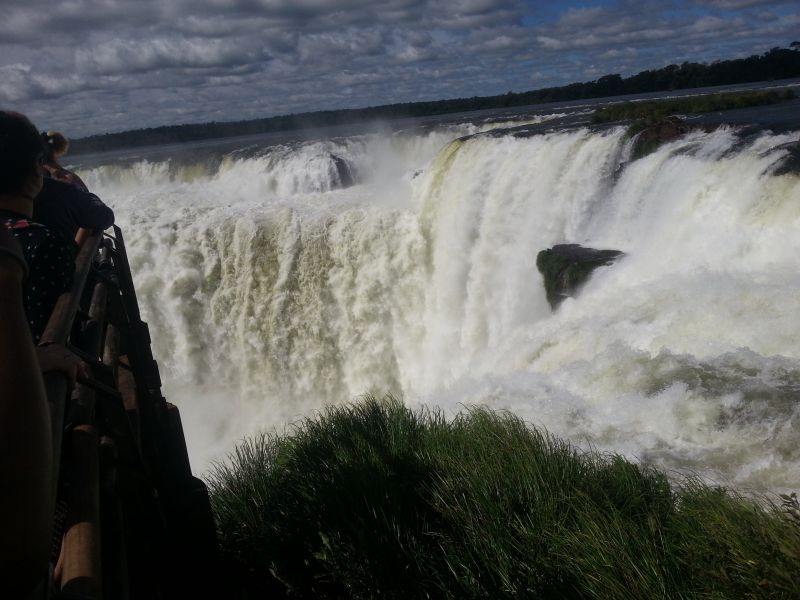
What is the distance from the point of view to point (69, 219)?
313 cm

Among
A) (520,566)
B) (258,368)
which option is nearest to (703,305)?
(520,566)

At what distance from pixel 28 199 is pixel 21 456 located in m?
0.76

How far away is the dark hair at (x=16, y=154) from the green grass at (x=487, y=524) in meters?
1.96

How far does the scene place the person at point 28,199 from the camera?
1474 millimetres

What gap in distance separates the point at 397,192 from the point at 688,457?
42.8 ft

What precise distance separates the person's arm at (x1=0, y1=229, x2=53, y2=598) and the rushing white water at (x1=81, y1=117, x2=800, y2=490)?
407 cm

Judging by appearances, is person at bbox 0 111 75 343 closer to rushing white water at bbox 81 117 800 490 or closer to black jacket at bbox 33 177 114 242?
black jacket at bbox 33 177 114 242

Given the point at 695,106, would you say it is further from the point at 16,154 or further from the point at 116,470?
the point at 16,154

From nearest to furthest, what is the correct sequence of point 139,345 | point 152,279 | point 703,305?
point 139,345, point 703,305, point 152,279

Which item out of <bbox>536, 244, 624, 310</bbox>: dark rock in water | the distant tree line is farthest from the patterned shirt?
the distant tree line

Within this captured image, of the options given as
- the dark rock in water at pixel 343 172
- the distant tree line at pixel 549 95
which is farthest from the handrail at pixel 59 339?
the distant tree line at pixel 549 95

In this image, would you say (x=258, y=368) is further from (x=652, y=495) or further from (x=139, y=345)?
(x=652, y=495)

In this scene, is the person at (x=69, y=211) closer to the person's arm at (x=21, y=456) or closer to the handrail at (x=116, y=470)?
the handrail at (x=116, y=470)

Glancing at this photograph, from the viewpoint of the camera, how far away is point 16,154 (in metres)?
1.49
